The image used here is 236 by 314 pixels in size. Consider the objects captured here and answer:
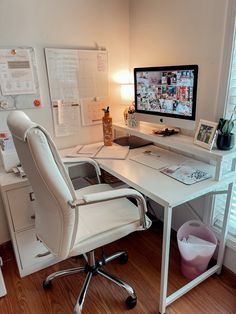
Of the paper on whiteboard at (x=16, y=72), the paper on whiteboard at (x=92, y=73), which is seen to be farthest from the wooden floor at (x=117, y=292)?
the paper on whiteboard at (x=92, y=73)

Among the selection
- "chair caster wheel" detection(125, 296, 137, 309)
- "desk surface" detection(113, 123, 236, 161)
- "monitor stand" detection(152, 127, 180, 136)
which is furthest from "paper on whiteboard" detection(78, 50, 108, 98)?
"chair caster wheel" detection(125, 296, 137, 309)

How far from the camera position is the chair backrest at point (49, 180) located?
2.94ft

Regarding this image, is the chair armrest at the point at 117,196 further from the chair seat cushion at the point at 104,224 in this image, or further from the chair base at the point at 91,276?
the chair base at the point at 91,276

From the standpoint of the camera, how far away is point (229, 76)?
140 cm

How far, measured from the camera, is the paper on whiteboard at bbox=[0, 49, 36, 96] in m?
1.61

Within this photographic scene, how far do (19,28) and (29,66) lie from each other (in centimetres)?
25

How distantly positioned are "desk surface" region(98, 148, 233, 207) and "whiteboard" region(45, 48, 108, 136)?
1.96ft

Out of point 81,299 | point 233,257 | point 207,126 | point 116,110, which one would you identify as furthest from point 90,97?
point 233,257

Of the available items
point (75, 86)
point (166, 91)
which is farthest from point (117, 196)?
point (75, 86)

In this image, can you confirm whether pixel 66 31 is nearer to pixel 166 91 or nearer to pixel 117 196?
pixel 166 91

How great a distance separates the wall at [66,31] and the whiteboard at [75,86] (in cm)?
5

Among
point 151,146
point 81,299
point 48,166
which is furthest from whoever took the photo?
point 151,146

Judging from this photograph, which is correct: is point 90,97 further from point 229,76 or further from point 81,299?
point 81,299

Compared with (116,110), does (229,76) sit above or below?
above
